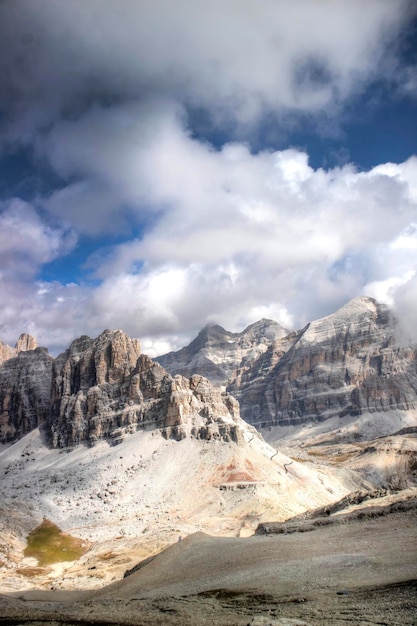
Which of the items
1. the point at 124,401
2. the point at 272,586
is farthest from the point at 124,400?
the point at 272,586

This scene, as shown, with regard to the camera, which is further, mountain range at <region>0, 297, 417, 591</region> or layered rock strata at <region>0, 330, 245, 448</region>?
layered rock strata at <region>0, 330, 245, 448</region>

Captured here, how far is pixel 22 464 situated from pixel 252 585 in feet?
430

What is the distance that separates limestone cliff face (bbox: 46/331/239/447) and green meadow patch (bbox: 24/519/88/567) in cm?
4185

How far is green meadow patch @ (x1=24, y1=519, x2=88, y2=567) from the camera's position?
270ft

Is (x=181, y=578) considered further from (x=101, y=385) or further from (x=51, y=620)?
(x=101, y=385)

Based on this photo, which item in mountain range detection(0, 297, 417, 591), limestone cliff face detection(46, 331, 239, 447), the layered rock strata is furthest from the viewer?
limestone cliff face detection(46, 331, 239, 447)

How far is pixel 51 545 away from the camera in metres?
88.0

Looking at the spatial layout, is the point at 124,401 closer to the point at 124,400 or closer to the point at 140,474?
the point at 124,400

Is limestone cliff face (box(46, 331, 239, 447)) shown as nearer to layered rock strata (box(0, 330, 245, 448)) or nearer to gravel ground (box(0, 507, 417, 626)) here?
layered rock strata (box(0, 330, 245, 448))

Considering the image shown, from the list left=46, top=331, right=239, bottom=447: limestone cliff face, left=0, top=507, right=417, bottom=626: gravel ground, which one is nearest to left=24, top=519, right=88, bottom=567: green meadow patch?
left=0, top=507, right=417, bottom=626: gravel ground

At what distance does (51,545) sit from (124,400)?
229 ft

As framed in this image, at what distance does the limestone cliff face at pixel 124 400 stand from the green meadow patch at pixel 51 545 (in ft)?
137

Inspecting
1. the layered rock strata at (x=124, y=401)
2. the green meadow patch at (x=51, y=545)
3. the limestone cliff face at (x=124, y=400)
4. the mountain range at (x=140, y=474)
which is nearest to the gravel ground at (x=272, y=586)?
the mountain range at (x=140, y=474)

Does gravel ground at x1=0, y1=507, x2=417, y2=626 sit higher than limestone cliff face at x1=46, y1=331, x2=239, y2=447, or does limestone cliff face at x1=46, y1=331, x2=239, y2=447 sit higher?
limestone cliff face at x1=46, y1=331, x2=239, y2=447
